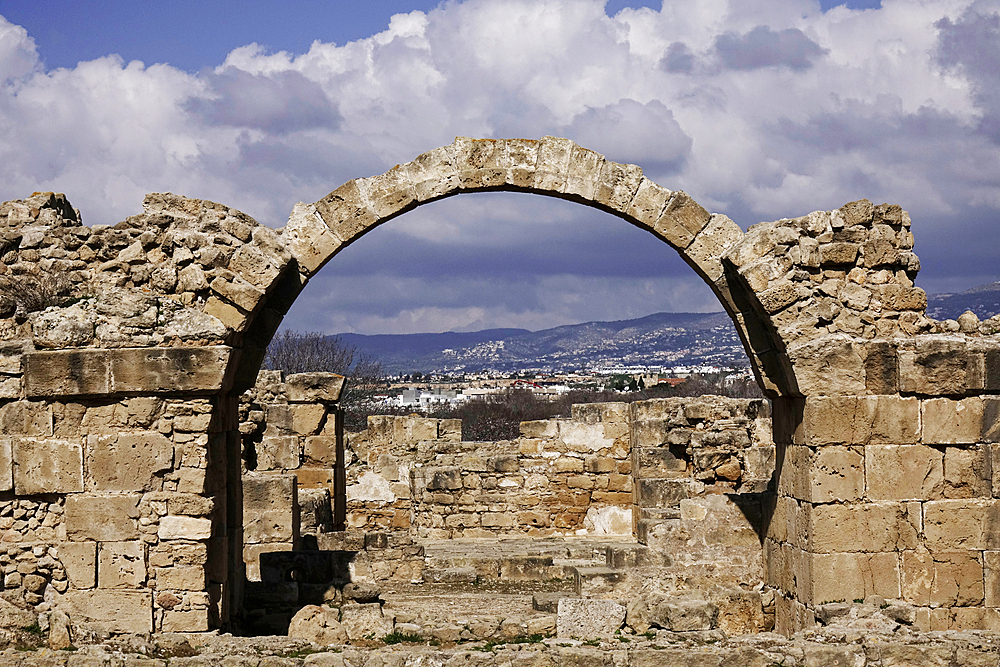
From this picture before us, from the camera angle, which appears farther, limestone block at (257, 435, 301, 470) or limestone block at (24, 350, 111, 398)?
limestone block at (257, 435, 301, 470)

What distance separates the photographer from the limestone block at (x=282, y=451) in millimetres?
12773

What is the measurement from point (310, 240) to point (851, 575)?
186 inches

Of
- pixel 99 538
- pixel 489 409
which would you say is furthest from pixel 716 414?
pixel 489 409

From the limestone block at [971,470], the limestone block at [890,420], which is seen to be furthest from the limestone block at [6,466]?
the limestone block at [971,470]

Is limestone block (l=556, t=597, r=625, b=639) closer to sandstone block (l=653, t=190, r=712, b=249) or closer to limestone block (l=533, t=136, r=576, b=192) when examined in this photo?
sandstone block (l=653, t=190, r=712, b=249)

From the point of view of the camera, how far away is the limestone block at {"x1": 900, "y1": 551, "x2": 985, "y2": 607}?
25.3 ft

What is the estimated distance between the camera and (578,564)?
38.8 feet

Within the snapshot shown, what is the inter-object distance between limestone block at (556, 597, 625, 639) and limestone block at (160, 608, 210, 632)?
2533 mm

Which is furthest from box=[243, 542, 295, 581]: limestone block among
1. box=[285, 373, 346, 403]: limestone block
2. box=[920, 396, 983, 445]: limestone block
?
box=[920, 396, 983, 445]: limestone block

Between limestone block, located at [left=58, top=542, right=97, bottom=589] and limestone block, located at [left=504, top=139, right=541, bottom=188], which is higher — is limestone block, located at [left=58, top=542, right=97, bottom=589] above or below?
below

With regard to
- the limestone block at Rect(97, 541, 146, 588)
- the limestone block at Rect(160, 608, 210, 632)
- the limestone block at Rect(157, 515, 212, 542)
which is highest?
the limestone block at Rect(157, 515, 212, 542)

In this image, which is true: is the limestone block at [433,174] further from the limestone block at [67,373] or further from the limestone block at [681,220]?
the limestone block at [67,373]

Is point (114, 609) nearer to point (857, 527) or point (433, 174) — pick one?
point (433, 174)

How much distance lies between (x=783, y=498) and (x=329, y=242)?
4152 mm
